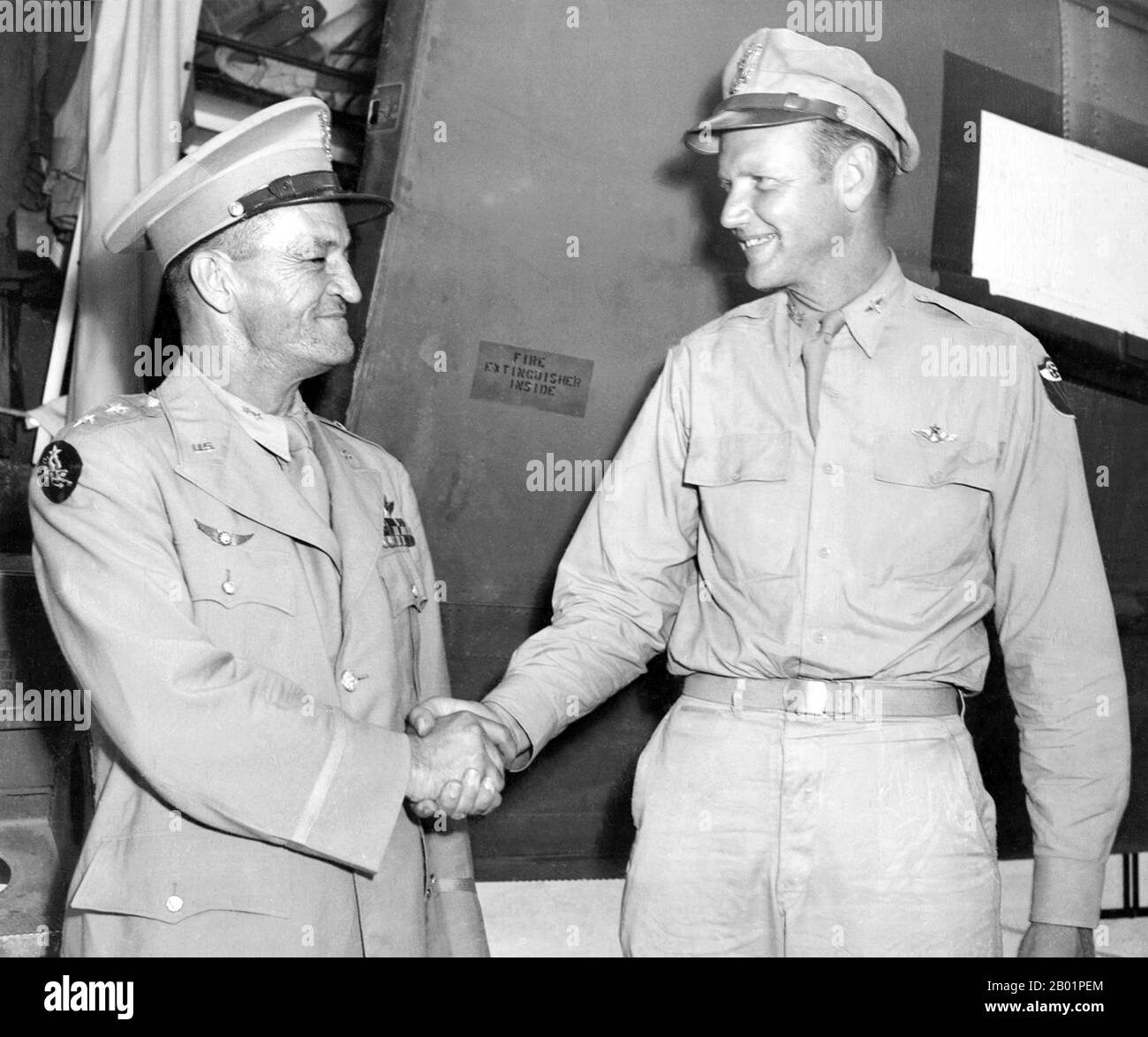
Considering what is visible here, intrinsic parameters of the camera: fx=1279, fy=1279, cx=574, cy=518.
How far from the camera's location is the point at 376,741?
1.97 metres

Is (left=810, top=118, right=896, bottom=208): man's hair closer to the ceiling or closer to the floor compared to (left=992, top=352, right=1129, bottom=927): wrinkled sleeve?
closer to the ceiling

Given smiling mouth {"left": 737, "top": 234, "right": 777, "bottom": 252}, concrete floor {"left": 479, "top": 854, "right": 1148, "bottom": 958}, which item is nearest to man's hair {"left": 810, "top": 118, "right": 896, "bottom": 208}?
smiling mouth {"left": 737, "top": 234, "right": 777, "bottom": 252}

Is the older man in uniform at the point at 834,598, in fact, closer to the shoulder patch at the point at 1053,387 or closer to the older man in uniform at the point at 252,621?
the shoulder patch at the point at 1053,387

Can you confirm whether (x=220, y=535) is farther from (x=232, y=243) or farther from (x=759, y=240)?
(x=759, y=240)

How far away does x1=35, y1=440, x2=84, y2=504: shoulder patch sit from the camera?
6.37 ft

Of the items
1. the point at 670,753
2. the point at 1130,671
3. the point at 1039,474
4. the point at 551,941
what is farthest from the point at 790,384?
the point at 551,941

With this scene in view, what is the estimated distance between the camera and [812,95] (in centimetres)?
218

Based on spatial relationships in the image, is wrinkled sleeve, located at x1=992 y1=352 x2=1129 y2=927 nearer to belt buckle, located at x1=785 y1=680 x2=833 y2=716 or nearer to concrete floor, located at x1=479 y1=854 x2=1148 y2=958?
belt buckle, located at x1=785 y1=680 x2=833 y2=716

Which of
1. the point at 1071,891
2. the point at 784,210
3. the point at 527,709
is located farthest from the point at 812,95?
the point at 1071,891

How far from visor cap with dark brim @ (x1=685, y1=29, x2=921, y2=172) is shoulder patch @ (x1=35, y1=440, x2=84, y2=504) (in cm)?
120

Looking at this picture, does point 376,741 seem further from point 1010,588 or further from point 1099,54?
point 1099,54

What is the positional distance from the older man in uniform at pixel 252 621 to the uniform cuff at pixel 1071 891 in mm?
901

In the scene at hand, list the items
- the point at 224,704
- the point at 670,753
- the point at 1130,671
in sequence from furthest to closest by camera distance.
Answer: the point at 1130,671 < the point at 670,753 < the point at 224,704

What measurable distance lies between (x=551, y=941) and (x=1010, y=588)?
2.18 metres
